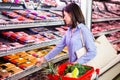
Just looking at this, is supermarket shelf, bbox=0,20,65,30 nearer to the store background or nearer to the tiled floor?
the store background

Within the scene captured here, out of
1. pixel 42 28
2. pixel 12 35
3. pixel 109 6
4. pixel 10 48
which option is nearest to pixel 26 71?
pixel 10 48

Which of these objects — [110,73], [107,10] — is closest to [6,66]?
[110,73]

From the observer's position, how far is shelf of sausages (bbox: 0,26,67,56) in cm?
278

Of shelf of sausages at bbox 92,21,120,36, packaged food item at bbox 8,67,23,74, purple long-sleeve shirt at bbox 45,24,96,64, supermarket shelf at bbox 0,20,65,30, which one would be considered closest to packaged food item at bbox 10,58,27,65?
packaged food item at bbox 8,67,23,74

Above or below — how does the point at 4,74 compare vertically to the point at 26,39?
below

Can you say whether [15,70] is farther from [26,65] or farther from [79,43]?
[79,43]

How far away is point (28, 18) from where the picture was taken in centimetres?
316

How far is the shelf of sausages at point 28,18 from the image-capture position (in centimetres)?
275

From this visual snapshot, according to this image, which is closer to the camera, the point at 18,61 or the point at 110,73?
the point at 18,61

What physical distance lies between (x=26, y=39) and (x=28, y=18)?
29cm

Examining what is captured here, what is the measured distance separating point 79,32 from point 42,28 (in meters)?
1.04

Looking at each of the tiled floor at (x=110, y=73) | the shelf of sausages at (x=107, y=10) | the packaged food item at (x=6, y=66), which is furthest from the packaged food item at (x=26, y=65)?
the shelf of sausages at (x=107, y=10)

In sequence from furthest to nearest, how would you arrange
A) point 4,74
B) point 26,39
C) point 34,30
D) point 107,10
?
1. point 107,10
2. point 34,30
3. point 26,39
4. point 4,74

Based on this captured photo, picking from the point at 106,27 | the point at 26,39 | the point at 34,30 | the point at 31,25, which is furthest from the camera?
the point at 106,27
